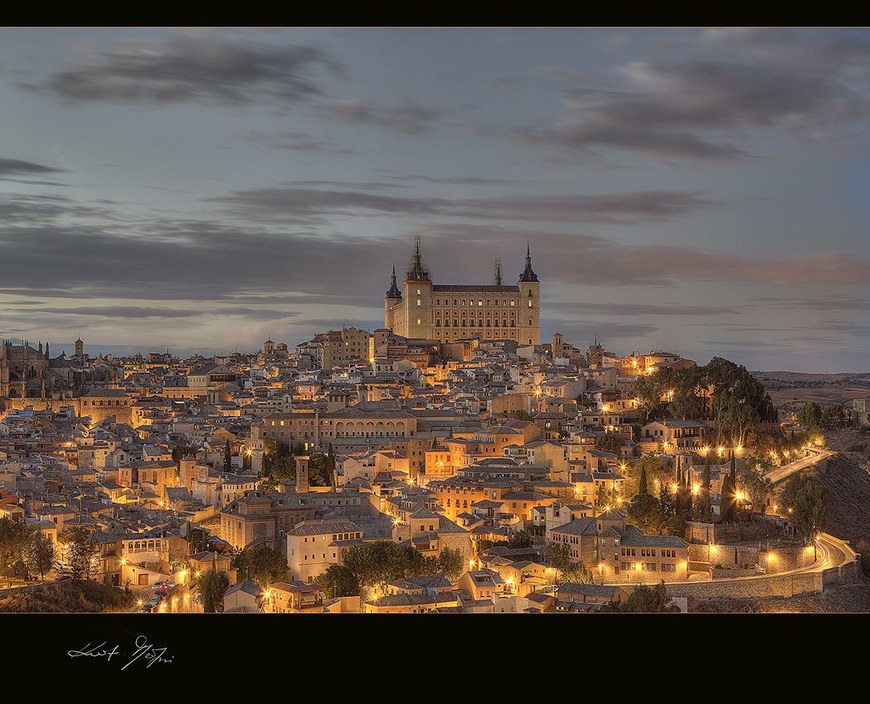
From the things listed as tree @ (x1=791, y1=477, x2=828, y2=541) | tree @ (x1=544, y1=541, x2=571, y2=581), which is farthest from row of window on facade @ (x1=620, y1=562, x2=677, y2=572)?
tree @ (x1=791, y1=477, x2=828, y2=541)

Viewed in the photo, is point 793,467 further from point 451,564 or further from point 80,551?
point 80,551

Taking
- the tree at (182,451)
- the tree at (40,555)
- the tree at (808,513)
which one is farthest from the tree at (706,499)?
the tree at (182,451)

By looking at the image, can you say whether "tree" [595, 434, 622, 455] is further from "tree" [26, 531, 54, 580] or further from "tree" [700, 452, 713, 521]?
"tree" [26, 531, 54, 580]
